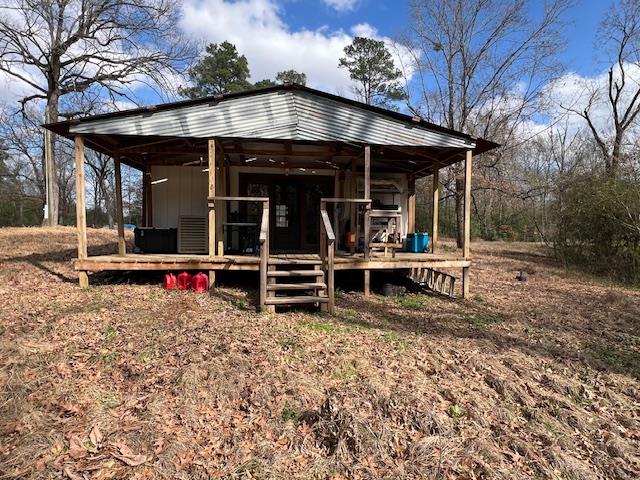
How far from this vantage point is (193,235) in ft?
29.0

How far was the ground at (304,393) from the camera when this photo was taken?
2703mm

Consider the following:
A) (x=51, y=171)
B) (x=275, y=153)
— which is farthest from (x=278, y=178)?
(x=51, y=171)

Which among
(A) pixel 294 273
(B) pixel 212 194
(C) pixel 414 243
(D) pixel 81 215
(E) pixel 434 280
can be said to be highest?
(B) pixel 212 194

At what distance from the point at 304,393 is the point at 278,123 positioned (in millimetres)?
5151

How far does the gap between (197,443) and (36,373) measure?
1950mm

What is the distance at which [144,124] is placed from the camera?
22.4 ft

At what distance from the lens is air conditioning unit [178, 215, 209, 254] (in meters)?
8.77

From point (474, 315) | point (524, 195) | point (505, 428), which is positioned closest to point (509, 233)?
point (524, 195)

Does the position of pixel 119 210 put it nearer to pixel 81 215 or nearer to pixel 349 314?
pixel 81 215

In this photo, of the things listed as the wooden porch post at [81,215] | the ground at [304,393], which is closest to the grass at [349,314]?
the ground at [304,393]

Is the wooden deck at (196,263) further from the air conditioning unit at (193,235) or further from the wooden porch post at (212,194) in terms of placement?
the air conditioning unit at (193,235)

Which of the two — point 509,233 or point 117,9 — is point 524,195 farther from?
point 117,9

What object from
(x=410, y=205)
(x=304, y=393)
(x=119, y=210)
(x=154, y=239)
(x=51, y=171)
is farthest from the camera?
(x=51, y=171)

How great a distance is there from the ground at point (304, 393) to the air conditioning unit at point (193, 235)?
2703mm
